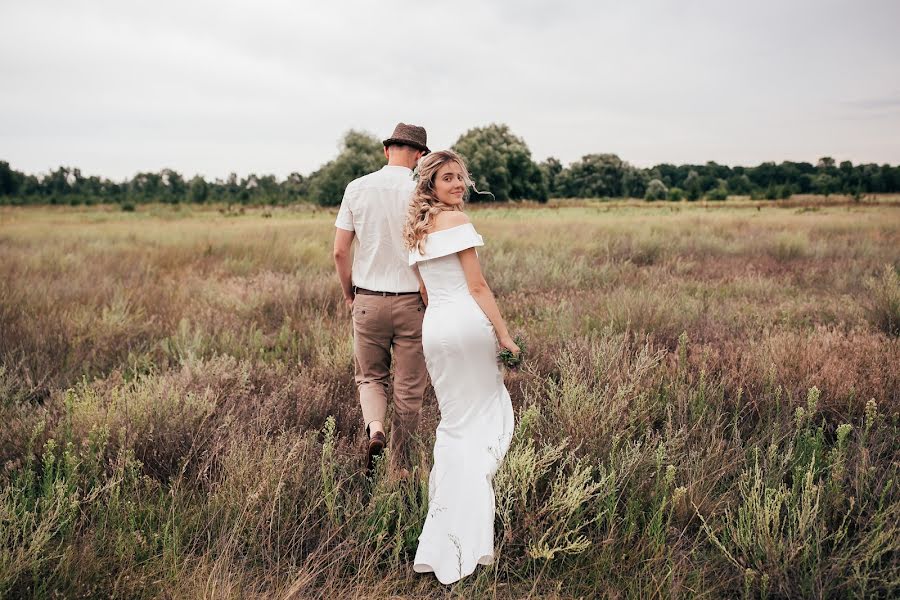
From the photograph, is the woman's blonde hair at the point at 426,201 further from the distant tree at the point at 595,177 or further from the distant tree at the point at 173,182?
the distant tree at the point at 595,177

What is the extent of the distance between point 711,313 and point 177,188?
243 ft

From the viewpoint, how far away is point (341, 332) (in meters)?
5.76

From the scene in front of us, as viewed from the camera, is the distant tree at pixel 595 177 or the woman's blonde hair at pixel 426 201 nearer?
the woman's blonde hair at pixel 426 201

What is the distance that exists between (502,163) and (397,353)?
68.0m

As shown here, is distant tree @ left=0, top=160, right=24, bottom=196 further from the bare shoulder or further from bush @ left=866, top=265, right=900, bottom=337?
bush @ left=866, top=265, right=900, bottom=337

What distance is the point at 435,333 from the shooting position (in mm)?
2957

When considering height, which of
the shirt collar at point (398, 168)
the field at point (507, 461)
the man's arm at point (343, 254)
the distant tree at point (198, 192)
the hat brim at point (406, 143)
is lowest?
the field at point (507, 461)

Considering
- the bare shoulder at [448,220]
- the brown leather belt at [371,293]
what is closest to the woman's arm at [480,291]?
the bare shoulder at [448,220]

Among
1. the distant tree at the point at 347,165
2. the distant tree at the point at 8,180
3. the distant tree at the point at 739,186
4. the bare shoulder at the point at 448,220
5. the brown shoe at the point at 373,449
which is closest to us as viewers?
the bare shoulder at the point at 448,220

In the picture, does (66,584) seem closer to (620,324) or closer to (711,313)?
(620,324)

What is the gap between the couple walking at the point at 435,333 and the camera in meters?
2.63

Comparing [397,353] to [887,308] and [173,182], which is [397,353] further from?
[173,182]

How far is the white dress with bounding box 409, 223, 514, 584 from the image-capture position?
110 inches

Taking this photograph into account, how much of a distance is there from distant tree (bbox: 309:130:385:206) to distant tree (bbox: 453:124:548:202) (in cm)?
1055
